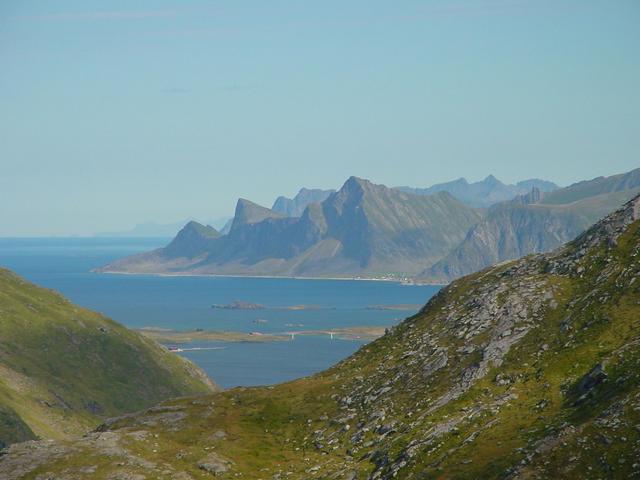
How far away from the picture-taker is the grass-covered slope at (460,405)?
9819 cm

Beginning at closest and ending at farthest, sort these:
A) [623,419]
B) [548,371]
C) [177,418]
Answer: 1. [623,419]
2. [548,371]
3. [177,418]

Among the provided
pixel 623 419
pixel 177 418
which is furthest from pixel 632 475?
pixel 177 418

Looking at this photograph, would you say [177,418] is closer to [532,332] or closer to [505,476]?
[532,332]

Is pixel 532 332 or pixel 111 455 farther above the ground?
pixel 532 332

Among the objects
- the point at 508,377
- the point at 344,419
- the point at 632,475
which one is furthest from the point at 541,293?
the point at 632,475

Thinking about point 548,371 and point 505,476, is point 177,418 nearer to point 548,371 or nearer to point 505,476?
point 548,371

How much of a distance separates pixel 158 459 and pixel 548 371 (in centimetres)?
4921

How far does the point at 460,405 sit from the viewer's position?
394 ft

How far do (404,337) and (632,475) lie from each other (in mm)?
73327

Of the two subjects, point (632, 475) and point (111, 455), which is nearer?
point (632, 475)

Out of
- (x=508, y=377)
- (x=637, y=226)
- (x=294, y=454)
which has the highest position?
(x=637, y=226)

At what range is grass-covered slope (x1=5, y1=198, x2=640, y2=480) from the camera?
A: 98188 millimetres

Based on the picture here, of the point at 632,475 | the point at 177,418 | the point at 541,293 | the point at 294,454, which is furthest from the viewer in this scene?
the point at 177,418

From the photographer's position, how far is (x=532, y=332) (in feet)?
425
